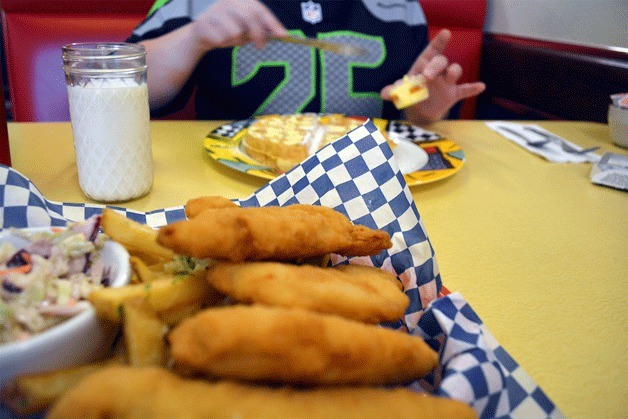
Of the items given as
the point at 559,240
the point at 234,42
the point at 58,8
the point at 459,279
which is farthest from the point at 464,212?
the point at 58,8

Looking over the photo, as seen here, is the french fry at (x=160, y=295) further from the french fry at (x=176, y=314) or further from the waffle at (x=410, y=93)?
the waffle at (x=410, y=93)

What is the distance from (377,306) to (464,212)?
2.85 feet

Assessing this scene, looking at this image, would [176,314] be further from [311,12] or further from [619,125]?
[311,12]

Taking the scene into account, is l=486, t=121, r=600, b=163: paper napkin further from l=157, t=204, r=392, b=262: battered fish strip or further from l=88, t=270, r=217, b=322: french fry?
l=88, t=270, r=217, b=322: french fry

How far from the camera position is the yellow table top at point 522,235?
2.93ft

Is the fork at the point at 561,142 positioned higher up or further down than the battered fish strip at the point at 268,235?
further down

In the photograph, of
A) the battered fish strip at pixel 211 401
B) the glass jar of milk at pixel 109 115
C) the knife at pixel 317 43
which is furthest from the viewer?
the knife at pixel 317 43

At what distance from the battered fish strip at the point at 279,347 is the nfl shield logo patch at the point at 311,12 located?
2717 mm

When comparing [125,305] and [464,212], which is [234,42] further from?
[125,305]

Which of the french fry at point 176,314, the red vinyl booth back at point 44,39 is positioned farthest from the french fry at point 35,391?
the red vinyl booth back at point 44,39

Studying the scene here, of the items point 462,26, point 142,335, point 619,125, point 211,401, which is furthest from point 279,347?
point 462,26

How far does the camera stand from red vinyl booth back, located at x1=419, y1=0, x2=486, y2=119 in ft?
11.6

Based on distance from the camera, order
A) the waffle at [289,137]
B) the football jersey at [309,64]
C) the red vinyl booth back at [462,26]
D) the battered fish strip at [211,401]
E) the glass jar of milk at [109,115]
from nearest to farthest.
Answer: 1. the battered fish strip at [211,401]
2. the glass jar of milk at [109,115]
3. the waffle at [289,137]
4. the football jersey at [309,64]
5. the red vinyl booth back at [462,26]

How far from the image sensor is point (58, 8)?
9.87 ft
